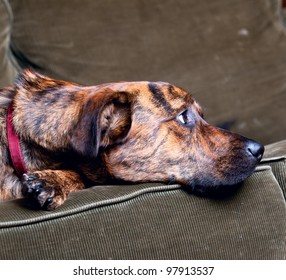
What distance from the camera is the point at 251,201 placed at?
1.69 metres

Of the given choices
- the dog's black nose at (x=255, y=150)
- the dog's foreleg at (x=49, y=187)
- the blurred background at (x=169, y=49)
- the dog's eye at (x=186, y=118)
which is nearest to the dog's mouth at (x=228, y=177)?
the dog's black nose at (x=255, y=150)

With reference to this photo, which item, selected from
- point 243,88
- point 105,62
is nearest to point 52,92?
point 105,62

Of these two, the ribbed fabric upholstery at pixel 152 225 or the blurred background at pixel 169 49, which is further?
the blurred background at pixel 169 49

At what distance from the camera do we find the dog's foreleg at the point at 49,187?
1.56 m

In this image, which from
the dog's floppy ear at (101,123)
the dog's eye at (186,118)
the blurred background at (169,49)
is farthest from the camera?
the blurred background at (169,49)

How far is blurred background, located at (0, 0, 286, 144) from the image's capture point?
109 inches

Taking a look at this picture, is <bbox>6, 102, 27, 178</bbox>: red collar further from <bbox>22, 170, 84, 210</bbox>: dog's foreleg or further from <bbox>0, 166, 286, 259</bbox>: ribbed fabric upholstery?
<bbox>0, 166, 286, 259</bbox>: ribbed fabric upholstery

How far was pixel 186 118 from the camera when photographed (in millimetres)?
1915

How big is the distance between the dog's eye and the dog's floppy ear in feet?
0.55

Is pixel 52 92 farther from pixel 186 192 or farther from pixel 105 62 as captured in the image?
pixel 105 62

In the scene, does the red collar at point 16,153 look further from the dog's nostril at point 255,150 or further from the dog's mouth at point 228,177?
the dog's nostril at point 255,150

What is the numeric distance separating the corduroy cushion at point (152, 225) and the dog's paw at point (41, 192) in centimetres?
4

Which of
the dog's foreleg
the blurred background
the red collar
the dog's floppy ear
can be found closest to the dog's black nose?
the dog's floppy ear

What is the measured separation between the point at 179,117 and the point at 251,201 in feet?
1.22
